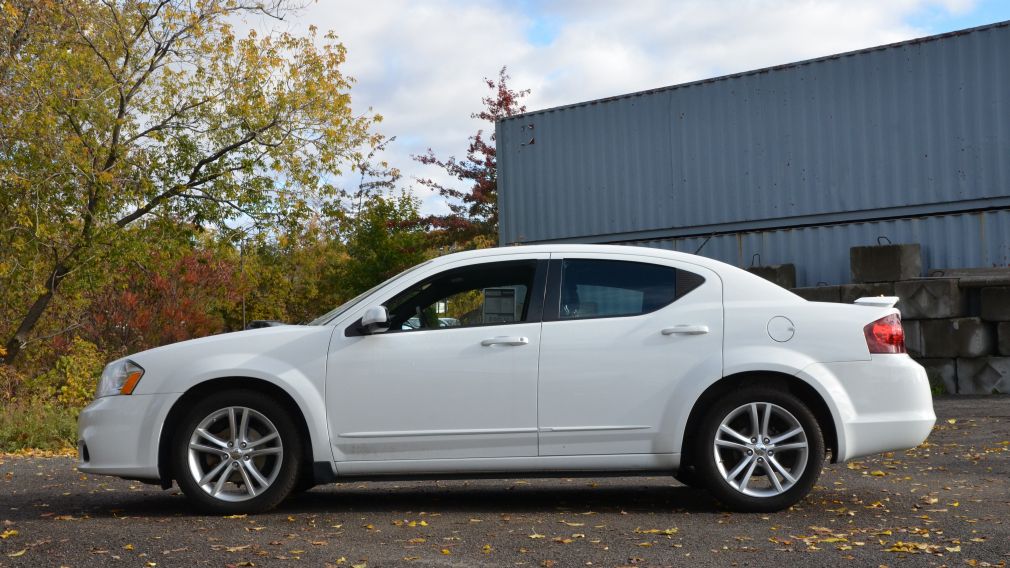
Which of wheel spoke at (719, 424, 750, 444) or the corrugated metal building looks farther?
the corrugated metal building

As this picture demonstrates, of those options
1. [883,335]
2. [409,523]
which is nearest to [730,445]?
[883,335]

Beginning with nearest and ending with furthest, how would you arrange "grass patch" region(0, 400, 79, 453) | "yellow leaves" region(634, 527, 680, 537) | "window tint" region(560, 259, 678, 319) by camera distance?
1. "yellow leaves" region(634, 527, 680, 537)
2. "window tint" region(560, 259, 678, 319)
3. "grass patch" region(0, 400, 79, 453)

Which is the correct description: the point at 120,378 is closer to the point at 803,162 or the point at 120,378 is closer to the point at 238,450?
the point at 238,450

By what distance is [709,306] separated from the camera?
247 inches

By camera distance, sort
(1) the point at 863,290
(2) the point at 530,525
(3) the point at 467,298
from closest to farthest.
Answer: (2) the point at 530,525 → (3) the point at 467,298 → (1) the point at 863,290

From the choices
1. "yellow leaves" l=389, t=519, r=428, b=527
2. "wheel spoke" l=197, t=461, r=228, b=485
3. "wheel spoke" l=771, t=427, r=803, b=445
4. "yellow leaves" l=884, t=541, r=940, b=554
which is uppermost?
"wheel spoke" l=771, t=427, r=803, b=445

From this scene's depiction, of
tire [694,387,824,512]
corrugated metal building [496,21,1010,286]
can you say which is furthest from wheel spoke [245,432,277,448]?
corrugated metal building [496,21,1010,286]

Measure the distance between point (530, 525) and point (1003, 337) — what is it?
9773 mm

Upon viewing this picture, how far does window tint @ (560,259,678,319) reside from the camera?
→ 6.30 meters

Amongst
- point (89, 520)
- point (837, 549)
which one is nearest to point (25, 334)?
point (89, 520)

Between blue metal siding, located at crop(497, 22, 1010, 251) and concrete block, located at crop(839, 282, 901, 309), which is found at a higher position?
blue metal siding, located at crop(497, 22, 1010, 251)

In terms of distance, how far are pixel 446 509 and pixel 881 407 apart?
2.58 m

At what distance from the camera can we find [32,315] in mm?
17297

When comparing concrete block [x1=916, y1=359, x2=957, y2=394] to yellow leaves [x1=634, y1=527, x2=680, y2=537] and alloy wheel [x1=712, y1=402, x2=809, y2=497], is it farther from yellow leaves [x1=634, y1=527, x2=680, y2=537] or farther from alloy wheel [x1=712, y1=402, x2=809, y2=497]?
yellow leaves [x1=634, y1=527, x2=680, y2=537]
